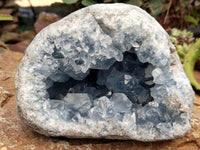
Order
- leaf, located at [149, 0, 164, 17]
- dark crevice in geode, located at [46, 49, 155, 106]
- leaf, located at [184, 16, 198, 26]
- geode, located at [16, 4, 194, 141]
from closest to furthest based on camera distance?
geode, located at [16, 4, 194, 141] → dark crevice in geode, located at [46, 49, 155, 106] → leaf, located at [149, 0, 164, 17] → leaf, located at [184, 16, 198, 26]

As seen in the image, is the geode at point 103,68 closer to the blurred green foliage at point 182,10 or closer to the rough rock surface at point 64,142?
the rough rock surface at point 64,142

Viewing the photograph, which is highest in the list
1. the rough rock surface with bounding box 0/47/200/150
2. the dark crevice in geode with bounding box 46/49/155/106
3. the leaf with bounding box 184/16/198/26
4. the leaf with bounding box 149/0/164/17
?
the dark crevice in geode with bounding box 46/49/155/106

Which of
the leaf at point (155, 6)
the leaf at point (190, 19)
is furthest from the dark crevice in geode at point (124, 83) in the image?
Result: the leaf at point (190, 19)

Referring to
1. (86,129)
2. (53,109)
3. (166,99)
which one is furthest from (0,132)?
(166,99)

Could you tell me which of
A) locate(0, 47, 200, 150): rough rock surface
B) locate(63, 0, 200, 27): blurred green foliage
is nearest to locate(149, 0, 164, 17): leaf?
locate(63, 0, 200, 27): blurred green foliage

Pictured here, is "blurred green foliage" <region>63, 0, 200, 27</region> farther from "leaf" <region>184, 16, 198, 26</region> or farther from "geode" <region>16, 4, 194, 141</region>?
"geode" <region>16, 4, 194, 141</region>

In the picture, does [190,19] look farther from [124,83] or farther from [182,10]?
[124,83]
